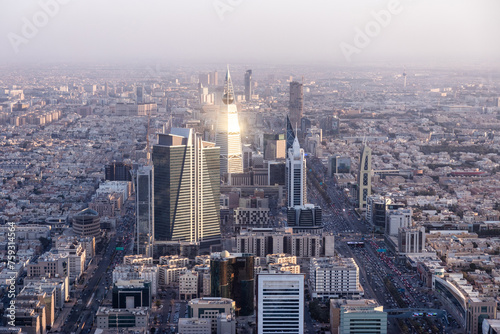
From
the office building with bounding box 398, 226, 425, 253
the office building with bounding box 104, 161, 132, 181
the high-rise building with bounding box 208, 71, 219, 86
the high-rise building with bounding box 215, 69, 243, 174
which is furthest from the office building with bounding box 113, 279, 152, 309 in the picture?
the high-rise building with bounding box 208, 71, 219, 86

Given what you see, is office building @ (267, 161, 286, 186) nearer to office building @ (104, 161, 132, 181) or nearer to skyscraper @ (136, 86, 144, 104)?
office building @ (104, 161, 132, 181)

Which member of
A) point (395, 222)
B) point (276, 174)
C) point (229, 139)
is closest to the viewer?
point (395, 222)

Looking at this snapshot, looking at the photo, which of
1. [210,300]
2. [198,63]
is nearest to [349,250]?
[210,300]

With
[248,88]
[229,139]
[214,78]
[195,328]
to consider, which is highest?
[214,78]

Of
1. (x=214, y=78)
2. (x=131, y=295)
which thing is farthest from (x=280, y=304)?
(x=214, y=78)

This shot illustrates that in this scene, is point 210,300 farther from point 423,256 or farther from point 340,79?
point 340,79

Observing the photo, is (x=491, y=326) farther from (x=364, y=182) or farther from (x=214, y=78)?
(x=214, y=78)
